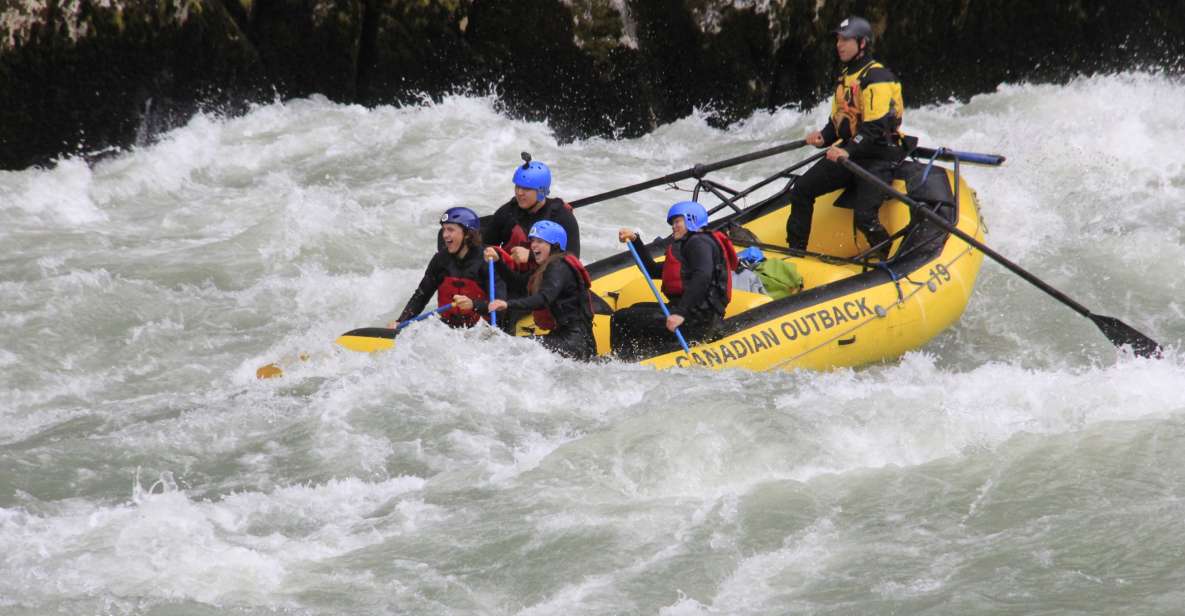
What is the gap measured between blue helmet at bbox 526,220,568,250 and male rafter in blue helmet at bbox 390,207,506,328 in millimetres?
396

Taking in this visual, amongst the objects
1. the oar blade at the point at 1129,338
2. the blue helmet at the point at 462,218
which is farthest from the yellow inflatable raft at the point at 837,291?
the oar blade at the point at 1129,338

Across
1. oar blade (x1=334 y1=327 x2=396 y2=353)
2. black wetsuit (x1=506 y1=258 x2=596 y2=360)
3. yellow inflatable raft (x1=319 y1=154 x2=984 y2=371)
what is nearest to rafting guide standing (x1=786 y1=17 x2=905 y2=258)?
yellow inflatable raft (x1=319 y1=154 x2=984 y2=371)

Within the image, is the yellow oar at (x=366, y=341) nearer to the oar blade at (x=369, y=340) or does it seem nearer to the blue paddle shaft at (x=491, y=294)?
the oar blade at (x=369, y=340)

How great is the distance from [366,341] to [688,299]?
1.81 meters

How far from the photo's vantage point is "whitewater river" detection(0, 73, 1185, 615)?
569 centimetres

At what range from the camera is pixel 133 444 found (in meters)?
7.06

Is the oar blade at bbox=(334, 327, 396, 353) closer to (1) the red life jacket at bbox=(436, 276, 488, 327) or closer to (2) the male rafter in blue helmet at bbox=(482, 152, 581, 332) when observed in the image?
(1) the red life jacket at bbox=(436, 276, 488, 327)

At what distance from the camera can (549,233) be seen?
8.00m

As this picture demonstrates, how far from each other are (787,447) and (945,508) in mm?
873

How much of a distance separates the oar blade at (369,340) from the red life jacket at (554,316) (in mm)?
814

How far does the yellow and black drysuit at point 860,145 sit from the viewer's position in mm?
9172

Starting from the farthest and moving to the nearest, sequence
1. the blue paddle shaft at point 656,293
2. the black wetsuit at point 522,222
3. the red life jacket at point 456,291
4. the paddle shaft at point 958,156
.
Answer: the paddle shaft at point 958,156
the black wetsuit at point 522,222
the red life jacket at point 456,291
the blue paddle shaft at point 656,293

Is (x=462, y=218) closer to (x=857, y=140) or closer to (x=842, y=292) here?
(x=842, y=292)

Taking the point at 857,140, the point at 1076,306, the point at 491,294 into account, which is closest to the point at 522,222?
the point at 491,294
